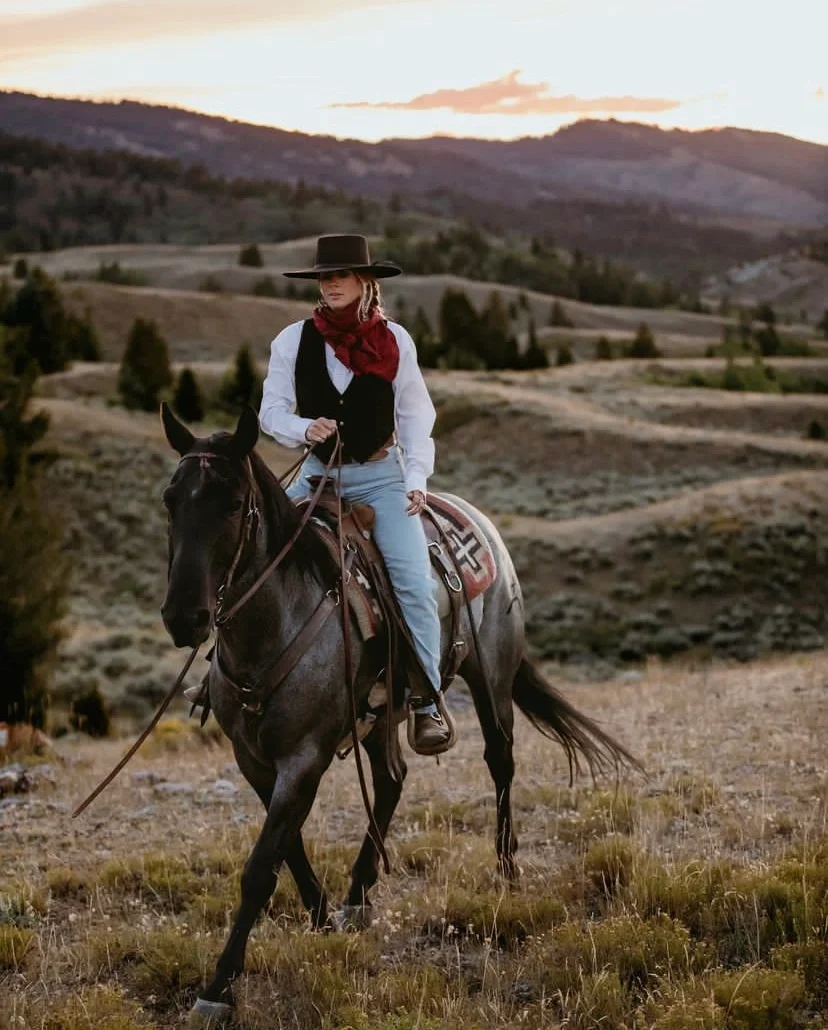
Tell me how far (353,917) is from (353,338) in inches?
120

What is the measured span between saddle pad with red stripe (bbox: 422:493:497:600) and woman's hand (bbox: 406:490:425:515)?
602 mm

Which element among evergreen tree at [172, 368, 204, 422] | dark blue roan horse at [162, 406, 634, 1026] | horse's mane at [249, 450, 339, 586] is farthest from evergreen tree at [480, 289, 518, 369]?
horse's mane at [249, 450, 339, 586]

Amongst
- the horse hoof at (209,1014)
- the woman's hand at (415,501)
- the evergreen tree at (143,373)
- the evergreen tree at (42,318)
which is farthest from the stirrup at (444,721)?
the evergreen tree at (42,318)

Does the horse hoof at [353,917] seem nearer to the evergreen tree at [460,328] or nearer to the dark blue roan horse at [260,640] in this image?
the dark blue roan horse at [260,640]

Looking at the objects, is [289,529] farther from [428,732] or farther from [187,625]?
[428,732]

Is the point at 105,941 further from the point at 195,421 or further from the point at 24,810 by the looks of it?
the point at 195,421

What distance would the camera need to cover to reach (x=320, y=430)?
564 cm

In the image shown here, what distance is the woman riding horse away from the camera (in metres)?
5.82

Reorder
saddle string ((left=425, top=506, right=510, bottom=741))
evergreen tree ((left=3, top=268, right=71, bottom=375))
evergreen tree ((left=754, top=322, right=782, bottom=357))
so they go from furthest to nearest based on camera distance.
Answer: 1. evergreen tree ((left=754, top=322, right=782, bottom=357))
2. evergreen tree ((left=3, top=268, right=71, bottom=375))
3. saddle string ((left=425, top=506, right=510, bottom=741))

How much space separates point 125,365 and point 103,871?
41.9 meters

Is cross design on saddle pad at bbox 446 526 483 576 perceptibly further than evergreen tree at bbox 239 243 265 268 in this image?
No

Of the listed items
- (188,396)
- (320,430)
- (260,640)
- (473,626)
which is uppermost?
(320,430)

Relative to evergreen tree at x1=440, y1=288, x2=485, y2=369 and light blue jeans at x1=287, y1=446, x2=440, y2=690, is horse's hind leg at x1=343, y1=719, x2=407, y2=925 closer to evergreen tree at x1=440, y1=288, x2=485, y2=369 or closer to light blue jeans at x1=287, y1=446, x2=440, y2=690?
light blue jeans at x1=287, y1=446, x2=440, y2=690

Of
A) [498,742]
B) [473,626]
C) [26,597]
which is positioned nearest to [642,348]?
[26,597]
